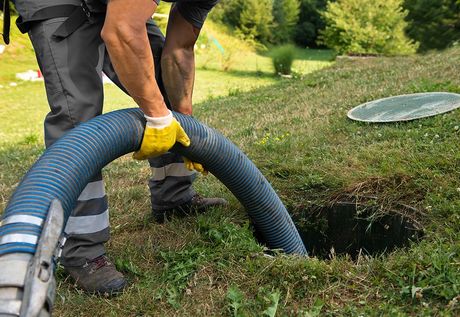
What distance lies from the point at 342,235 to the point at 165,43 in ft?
5.26

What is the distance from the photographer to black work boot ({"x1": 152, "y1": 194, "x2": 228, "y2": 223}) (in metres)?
3.10

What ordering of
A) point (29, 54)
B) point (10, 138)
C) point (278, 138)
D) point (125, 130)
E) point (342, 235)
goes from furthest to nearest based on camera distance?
point (29, 54)
point (10, 138)
point (278, 138)
point (342, 235)
point (125, 130)

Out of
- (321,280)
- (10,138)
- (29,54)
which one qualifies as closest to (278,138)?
(321,280)

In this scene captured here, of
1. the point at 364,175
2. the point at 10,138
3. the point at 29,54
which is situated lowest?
the point at 29,54

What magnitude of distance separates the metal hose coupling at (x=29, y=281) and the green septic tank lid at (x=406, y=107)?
3400mm

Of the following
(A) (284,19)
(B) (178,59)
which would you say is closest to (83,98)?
(B) (178,59)

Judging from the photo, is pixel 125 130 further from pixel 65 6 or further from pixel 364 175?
pixel 364 175

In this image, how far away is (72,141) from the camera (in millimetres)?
2070

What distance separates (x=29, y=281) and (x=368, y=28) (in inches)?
716

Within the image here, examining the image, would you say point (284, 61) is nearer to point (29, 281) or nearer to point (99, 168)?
point (99, 168)

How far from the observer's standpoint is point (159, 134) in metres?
2.32

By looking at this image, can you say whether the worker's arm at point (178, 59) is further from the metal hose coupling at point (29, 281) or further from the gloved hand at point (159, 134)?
the metal hose coupling at point (29, 281)

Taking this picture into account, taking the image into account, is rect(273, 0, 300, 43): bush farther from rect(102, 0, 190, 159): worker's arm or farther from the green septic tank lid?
rect(102, 0, 190, 159): worker's arm

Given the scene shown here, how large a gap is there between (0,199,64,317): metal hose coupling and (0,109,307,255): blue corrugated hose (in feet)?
0.12
